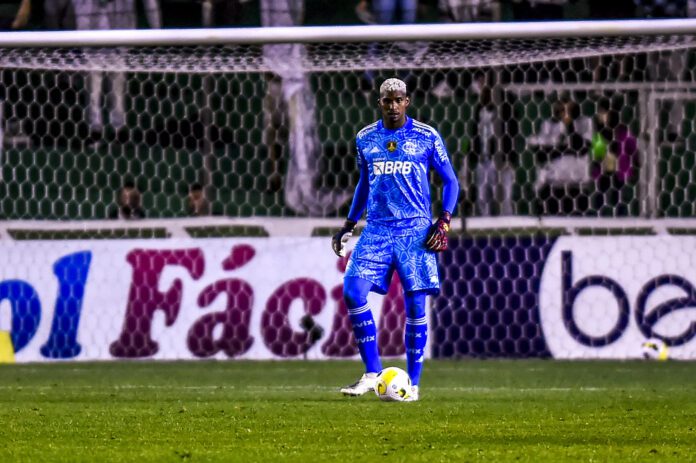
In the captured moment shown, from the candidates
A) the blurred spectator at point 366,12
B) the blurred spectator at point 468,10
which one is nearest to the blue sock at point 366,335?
the blurred spectator at point 468,10

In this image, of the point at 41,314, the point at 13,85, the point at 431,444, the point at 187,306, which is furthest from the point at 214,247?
the point at 431,444

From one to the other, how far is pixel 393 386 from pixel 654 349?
158 inches

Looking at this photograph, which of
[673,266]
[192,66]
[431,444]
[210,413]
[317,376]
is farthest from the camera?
[192,66]

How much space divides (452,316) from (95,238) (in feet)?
9.40

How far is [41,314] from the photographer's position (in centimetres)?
1090

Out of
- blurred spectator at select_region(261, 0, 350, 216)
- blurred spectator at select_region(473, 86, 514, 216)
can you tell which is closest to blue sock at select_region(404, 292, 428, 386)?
blurred spectator at select_region(473, 86, 514, 216)

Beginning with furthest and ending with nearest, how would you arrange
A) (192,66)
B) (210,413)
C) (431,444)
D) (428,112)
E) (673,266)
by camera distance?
(428,112)
(192,66)
(673,266)
(210,413)
(431,444)

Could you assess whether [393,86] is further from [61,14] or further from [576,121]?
[61,14]

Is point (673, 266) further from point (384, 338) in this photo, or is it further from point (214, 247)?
point (214, 247)

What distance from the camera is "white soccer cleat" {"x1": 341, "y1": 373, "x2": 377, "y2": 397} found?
7.50 metres

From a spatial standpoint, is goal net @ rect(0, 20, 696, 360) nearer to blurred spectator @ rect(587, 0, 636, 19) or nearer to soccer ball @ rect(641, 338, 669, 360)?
soccer ball @ rect(641, 338, 669, 360)

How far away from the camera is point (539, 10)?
13.0m

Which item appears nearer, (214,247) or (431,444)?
(431,444)

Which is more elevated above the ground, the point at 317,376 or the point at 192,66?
the point at 192,66
